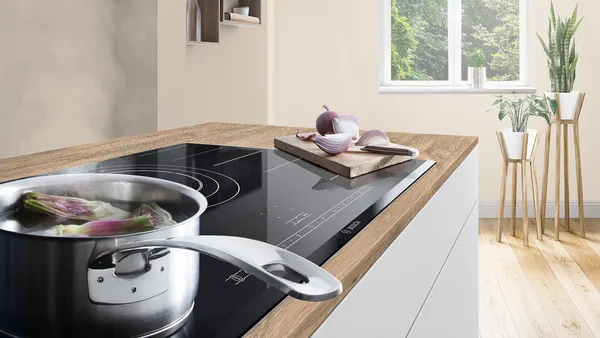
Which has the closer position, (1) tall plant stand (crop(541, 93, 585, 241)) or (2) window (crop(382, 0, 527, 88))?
(1) tall plant stand (crop(541, 93, 585, 241))

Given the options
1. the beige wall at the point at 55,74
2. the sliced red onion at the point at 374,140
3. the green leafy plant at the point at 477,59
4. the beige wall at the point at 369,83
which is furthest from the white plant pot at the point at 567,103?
the sliced red onion at the point at 374,140

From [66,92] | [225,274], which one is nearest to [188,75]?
[66,92]

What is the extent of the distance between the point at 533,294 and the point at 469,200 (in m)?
1.46

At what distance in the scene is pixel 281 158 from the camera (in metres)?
1.45

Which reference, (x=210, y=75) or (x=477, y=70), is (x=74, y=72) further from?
(x=477, y=70)

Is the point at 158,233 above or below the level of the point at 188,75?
below

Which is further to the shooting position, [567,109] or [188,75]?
[567,109]

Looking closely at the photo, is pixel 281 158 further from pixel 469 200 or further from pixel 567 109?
pixel 567 109

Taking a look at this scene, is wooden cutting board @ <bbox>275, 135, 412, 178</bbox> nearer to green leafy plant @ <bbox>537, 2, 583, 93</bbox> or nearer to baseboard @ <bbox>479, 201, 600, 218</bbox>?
green leafy plant @ <bbox>537, 2, 583, 93</bbox>

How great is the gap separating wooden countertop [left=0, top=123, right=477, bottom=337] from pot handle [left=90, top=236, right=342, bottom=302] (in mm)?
86

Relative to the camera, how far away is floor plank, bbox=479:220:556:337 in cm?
268

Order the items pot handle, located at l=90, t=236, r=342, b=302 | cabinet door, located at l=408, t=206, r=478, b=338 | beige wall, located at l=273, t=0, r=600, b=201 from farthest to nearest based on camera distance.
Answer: beige wall, located at l=273, t=0, r=600, b=201 → cabinet door, located at l=408, t=206, r=478, b=338 → pot handle, located at l=90, t=236, r=342, b=302

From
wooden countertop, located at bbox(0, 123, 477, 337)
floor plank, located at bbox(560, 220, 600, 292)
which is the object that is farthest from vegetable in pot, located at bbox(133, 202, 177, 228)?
floor plank, located at bbox(560, 220, 600, 292)

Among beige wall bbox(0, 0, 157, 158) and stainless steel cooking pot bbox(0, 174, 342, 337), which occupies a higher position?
beige wall bbox(0, 0, 157, 158)
